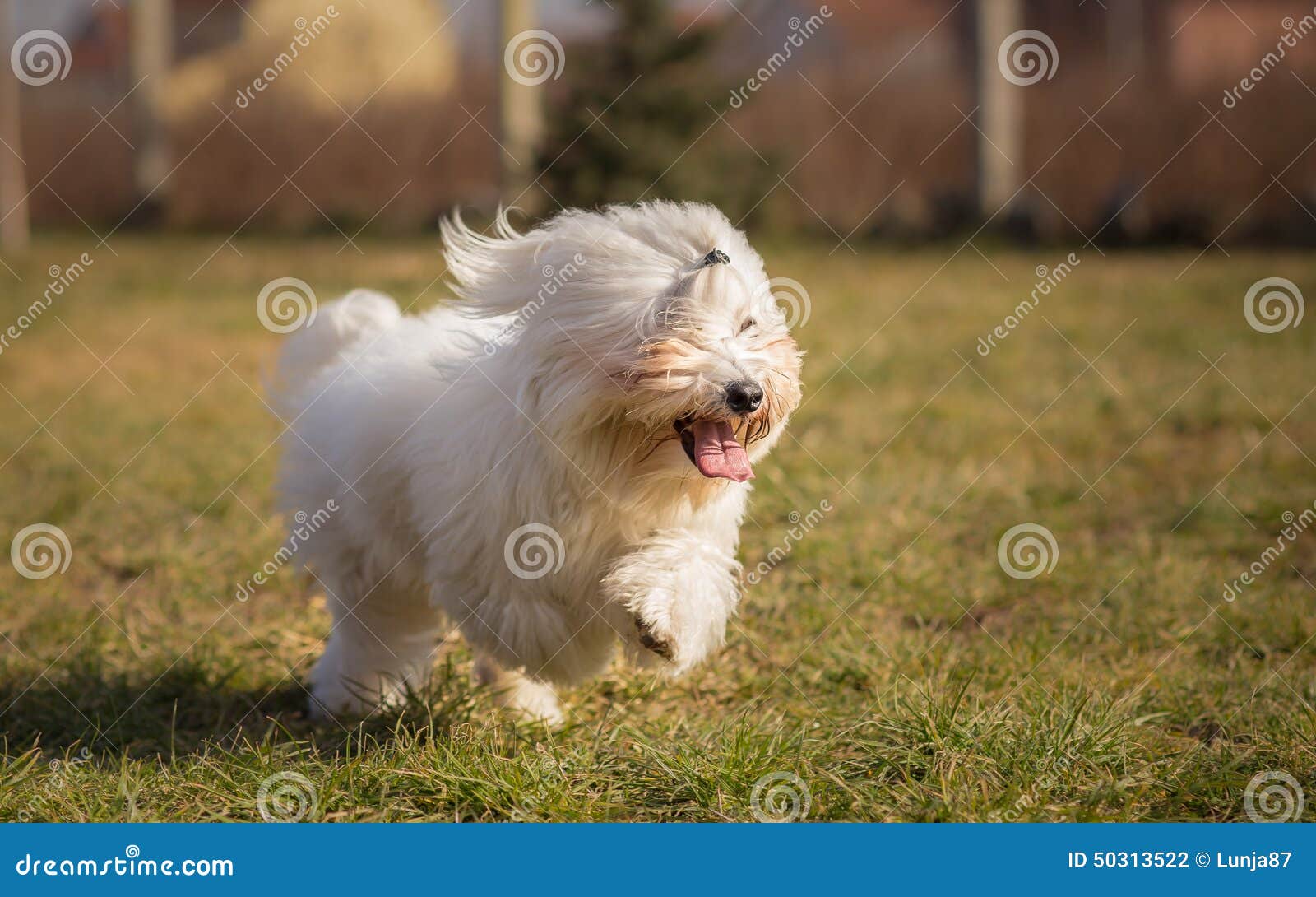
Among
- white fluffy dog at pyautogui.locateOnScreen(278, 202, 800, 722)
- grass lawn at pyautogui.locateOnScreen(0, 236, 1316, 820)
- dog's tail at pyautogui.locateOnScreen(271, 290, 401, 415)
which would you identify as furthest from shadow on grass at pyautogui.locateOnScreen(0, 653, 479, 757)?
dog's tail at pyautogui.locateOnScreen(271, 290, 401, 415)

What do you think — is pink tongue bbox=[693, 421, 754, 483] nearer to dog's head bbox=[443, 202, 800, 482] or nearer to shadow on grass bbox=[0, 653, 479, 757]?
dog's head bbox=[443, 202, 800, 482]

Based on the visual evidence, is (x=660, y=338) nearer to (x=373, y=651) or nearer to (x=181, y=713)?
(x=373, y=651)

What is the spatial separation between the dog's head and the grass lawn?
78 cm

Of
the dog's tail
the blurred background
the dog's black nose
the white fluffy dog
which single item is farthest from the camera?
the blurred background

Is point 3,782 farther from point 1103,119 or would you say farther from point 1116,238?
point 1103,119

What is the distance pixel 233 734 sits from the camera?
3533mm

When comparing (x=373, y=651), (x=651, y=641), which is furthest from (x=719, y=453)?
(x=373, y=651)

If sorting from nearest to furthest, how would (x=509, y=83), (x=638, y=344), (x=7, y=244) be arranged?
(x=638, y=344) < (x=509, y=83) < (x=7, y=244)

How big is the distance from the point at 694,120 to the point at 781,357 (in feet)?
29.7

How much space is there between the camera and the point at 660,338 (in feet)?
9.16

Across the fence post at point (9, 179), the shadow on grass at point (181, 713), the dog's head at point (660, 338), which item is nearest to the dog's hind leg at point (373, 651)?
the shadow on grass at point (181, 713)

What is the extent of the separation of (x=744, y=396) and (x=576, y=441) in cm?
47

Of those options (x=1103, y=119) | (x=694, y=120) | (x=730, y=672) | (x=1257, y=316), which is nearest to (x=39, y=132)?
(x=694, y=120)

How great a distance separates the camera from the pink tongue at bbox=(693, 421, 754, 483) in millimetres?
2832
